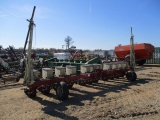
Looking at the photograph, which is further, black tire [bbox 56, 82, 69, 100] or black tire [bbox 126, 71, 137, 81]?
black tire [bbox 126, 71, 137, 81]

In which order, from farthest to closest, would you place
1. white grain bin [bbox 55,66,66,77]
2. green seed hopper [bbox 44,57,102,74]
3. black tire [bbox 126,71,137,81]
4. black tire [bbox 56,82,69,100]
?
green seed hopper [bbox 44,57,102,74]
black tire [bbox 126,71,137,81]
white grain bin [bbox 55,66,66,77]
black tire [bbox 56,82,69,100]

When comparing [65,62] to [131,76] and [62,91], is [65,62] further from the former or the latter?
[62,91]

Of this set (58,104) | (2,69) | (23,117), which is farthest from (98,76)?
(2,69)

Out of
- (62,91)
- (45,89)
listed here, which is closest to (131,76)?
(62,91)

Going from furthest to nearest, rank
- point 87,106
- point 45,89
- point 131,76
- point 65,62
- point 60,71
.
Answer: point 65,62 < point 131,76 < point 60,71 < point 45,89 < point 87,106

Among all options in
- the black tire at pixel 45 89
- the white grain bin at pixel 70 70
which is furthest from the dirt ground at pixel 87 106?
the white grain bin at pixel 70 70

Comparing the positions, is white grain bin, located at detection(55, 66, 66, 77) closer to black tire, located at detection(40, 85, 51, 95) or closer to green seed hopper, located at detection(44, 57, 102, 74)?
black tire, located at detection(40, 85, 51, 95)

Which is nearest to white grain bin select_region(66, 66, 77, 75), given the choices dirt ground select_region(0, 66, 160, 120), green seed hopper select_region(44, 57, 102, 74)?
dirt ground select_region(0, 66, 160, 120)

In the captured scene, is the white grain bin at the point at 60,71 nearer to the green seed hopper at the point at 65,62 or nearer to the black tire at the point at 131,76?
the green seed hopper at the point at 65,62

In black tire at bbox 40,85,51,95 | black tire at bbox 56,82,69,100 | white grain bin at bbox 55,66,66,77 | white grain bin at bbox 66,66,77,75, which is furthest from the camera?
white grain bin at bbox 66,66,77,75

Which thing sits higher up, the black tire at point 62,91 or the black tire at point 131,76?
the black tire at point 131,76

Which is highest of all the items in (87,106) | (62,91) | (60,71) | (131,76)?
(60,71)

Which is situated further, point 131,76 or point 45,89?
point 131,76

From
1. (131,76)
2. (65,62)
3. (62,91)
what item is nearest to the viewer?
(62,91)
